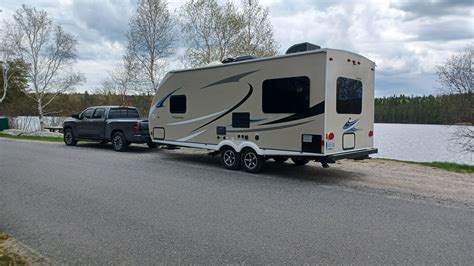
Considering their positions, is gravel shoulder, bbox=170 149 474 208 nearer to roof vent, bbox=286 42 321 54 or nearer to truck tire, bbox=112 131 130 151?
roof vent, bbox=286 42 321 54

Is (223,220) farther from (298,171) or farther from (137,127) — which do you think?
(137,127)

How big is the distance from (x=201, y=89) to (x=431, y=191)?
6.41 meters

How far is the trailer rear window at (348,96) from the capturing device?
8234mm

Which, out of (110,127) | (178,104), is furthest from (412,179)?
(110,127)

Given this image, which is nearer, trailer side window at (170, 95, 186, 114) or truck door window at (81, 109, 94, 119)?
trailer side window at (170, 95, 186, 114)

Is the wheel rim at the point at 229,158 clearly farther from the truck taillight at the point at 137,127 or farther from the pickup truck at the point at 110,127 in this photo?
the truck taillight at the point at 137,127

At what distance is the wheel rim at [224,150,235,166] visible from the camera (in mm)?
9730

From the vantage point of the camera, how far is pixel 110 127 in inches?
555

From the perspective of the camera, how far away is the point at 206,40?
2291 cm

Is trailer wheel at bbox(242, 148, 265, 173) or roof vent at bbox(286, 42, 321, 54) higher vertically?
roof vent at bbox(286, 42, 321, 54)

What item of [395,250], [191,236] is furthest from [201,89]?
[395,250]

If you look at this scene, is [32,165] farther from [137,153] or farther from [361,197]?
[361,197]

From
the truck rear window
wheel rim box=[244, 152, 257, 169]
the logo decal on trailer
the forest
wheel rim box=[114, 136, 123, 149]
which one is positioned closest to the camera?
the logo decal on trailer

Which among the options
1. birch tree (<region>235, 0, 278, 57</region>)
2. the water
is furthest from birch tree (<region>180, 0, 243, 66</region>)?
the water
